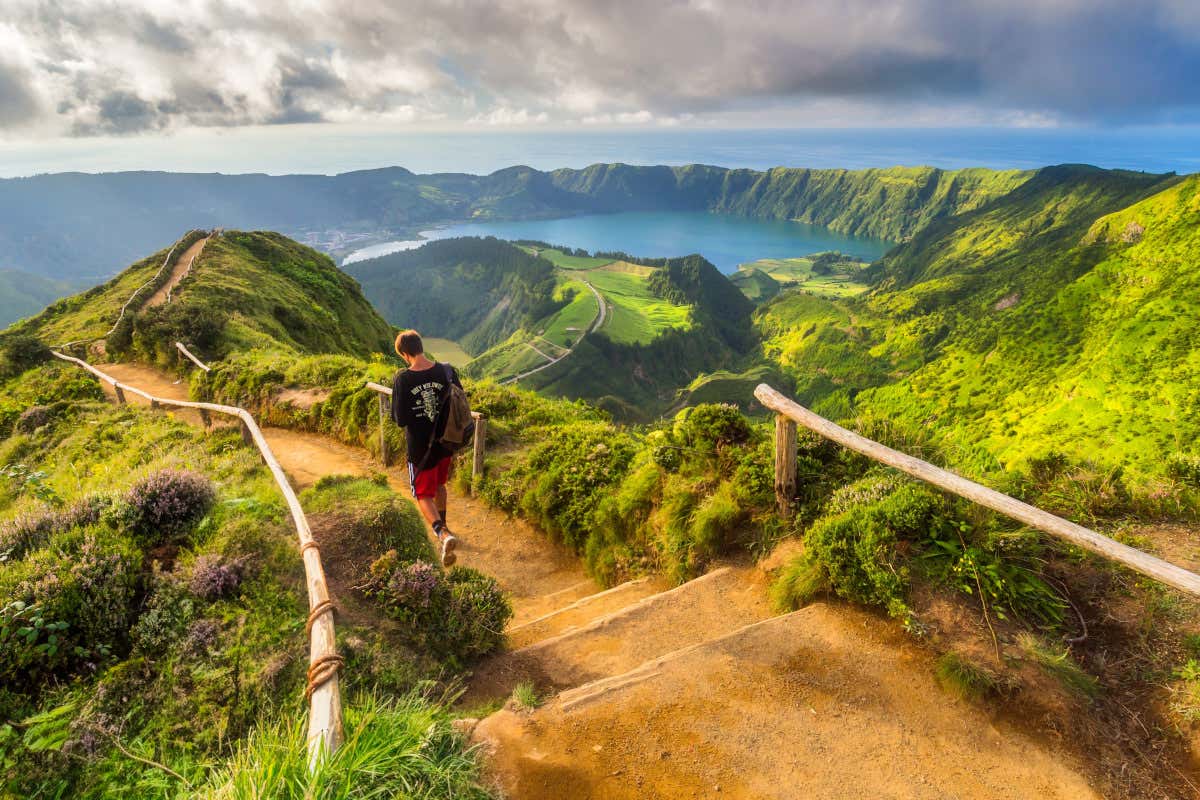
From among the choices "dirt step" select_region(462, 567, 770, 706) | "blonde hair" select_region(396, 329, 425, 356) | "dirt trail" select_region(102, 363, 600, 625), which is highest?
"blonde hair" select_region(396, 329, 425, 356)

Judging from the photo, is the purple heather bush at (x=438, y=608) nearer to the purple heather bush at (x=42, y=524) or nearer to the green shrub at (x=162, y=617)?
the green shrub at (x=162, y=617)

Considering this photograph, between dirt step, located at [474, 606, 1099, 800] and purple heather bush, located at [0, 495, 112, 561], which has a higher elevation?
purple heather bush, located at [0, 495, 112, 561]

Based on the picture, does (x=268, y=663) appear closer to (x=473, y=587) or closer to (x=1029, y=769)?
(x=473, y=587)

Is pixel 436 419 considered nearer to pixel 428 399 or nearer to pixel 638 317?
pixel 428 399

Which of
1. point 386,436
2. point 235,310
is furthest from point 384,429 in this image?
point 235,310

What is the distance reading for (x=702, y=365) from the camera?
16750 cm

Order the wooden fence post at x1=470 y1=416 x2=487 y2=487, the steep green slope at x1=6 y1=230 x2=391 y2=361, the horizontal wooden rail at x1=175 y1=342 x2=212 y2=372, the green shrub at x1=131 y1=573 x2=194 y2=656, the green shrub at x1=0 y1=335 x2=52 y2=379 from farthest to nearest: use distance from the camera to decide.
→ the steep green slope at x1=6 y1=230 x2=391 y2=361, the green shrub at x1=0 y1=335 x2=52 y2=379, the horizontal wooden rail at x1=175 y1=342 x2=212 y2=372, the wooden fence post at x1=470 y1=416 x2=487 y2=487, the green shrub at x1=131 y1=573 x2=194 y2=656

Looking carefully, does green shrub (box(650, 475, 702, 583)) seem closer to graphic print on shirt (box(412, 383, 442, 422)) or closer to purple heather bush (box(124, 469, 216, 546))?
graphic print on shirt (box(412, 383, 442, 422))

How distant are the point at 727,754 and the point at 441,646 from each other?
2682mm

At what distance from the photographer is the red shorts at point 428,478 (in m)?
6.73

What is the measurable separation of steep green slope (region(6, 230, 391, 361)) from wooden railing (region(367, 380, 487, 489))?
13.7 meters

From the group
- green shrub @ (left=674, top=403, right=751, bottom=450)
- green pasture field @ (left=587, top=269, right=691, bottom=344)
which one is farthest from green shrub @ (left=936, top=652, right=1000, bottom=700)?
green pasture field @ (left=587, top=269, right=691, bottom=344)

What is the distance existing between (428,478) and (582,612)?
8.49ft

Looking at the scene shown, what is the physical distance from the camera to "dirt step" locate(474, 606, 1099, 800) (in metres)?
3.86
